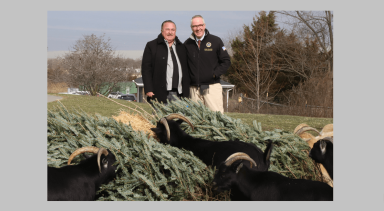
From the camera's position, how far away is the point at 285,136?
5.07m

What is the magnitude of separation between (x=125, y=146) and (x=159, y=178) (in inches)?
28.8

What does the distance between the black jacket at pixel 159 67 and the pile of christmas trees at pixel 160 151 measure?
440mm

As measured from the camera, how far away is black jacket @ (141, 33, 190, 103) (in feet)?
20.9

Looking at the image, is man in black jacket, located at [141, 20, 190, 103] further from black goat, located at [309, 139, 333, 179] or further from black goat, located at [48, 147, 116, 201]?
black goat, located at [309, 139, 333, 179]

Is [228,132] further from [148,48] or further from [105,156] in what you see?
[148,48]

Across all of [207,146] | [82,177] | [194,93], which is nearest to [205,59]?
[194,93]

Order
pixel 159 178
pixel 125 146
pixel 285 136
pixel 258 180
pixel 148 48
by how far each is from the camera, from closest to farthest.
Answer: pixel 258 180, pixel 159 178, pixel 125 146, pixel 285 136, pixel 148 48

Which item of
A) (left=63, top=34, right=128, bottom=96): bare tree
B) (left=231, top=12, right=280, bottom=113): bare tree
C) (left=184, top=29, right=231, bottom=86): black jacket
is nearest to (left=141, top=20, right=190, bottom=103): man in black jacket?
(left=184, top=29, right=231, bottom=86): black jacket

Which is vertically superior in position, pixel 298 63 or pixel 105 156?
pixel 298 63

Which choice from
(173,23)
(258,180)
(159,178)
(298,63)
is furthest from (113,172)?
(298,63)

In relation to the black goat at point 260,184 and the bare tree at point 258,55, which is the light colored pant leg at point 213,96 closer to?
the black goat at point 260,184

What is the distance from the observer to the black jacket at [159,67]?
20.9 ft

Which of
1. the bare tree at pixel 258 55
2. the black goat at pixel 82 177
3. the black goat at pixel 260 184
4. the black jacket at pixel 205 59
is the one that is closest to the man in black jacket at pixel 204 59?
the black jacket at pixel 205 59

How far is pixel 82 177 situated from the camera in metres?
4.13
